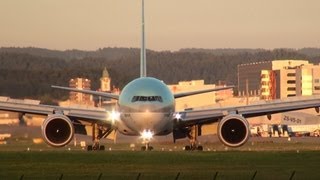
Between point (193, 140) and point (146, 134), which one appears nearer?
point (146, 134)

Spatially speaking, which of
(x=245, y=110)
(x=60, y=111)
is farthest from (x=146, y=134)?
(x=245, y=110)

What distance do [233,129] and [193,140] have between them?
121 inches

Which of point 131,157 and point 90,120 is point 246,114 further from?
point 131,157

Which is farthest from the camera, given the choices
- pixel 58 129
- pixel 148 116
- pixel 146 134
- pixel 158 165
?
pixel 146 134

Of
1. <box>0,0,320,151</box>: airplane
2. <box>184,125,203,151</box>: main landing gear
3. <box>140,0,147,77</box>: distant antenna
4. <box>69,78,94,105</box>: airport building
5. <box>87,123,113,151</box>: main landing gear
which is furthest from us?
<box>69,78,94,105</box>: airport building

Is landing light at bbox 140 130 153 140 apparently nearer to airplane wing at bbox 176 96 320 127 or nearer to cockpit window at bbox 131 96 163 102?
airplane wing at bbox 176 96 320 127

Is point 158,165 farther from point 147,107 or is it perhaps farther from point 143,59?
point 143,59

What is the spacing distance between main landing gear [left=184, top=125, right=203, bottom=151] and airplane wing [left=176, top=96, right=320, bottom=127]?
0.79 metres

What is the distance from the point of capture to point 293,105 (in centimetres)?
6688

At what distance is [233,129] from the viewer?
64.6 m

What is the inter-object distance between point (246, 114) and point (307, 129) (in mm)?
87279

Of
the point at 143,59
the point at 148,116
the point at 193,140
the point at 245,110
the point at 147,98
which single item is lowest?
the point at 193,140

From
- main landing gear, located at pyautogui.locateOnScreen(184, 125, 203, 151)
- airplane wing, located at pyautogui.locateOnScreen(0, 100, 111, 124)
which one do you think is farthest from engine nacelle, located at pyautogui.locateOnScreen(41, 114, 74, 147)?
main landing gear, located at pyautogui.locateOnScreen(184, 125, 203, 151)

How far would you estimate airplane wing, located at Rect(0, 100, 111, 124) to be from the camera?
6569 cm
